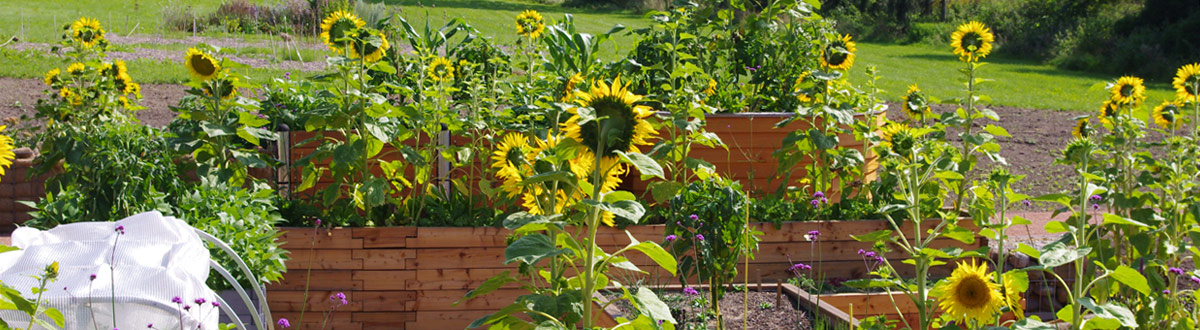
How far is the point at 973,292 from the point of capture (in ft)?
6.55

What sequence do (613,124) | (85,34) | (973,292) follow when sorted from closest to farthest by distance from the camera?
(613,124) < (973,292) < (85,34)

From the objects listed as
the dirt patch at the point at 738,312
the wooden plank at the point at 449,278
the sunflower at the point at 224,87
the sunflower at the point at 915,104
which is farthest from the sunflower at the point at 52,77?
the sunflower at the point at 915,104

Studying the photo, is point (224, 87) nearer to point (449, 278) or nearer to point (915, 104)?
point (449, 278)

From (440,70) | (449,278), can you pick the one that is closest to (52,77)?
(440,70)

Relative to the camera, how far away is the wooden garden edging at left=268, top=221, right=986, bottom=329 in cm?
327

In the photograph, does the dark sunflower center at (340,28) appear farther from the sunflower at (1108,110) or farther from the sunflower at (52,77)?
the sunflower at (1108,110)

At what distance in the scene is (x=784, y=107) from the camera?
167 inches

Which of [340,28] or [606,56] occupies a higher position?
[340,28]

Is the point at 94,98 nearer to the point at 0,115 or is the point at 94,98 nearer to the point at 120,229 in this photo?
the point at 120,229

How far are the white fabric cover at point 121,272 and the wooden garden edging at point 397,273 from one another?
1.40m

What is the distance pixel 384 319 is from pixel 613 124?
200 centimetres

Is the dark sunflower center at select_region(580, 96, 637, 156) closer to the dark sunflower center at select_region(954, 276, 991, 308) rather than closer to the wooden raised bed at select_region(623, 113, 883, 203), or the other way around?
the dark sunflower center at select_region(954, 276, 991, 308)

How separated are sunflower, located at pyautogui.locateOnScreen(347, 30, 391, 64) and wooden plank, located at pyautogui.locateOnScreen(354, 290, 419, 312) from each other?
785 mm

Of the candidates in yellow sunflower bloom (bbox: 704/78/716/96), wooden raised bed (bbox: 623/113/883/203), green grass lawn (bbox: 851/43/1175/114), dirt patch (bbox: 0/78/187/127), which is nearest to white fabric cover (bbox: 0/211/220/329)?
wooden raised bed (bbox: 623/113/883/203)
